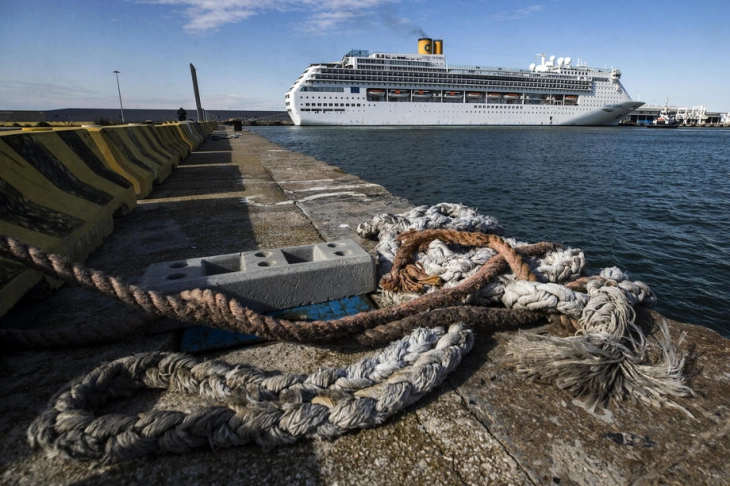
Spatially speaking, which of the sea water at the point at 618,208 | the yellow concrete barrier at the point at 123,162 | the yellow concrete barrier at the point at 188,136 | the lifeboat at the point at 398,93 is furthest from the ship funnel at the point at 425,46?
the yellow concrete barrier at the point at 123,162

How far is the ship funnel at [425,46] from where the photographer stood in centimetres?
5916

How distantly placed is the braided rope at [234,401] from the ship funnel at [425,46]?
6670 centimetres

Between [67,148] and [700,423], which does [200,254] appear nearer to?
[67,148]

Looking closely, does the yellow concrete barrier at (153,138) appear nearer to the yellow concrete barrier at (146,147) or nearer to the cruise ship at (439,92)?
the yellow concrete barrier at (146,147)

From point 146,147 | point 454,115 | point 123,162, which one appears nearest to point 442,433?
point 123,162

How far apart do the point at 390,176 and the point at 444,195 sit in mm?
3803

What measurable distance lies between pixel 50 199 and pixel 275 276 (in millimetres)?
1888

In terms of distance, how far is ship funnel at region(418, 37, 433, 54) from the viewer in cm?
5916

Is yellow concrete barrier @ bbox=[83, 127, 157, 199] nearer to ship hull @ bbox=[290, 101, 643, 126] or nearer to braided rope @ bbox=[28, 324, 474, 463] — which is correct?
braided rope @ bbox=[28, 324, 474, 463]

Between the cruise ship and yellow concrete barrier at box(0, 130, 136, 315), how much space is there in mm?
54798

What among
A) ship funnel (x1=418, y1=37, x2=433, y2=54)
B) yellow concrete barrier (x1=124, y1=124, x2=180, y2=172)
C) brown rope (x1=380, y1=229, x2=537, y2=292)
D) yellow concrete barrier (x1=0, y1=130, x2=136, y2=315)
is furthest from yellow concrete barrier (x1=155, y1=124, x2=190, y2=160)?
ship funnel (x1=418, y1=37, x2=433, y2=54)

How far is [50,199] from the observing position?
99.9 inches

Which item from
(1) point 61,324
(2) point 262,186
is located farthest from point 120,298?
(2) point 262,186

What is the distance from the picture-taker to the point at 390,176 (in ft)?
47.2
